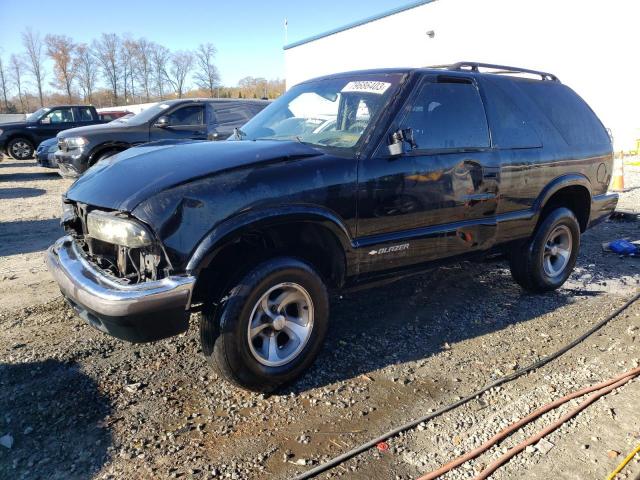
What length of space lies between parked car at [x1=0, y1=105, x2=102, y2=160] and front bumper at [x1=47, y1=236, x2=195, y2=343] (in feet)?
50.4

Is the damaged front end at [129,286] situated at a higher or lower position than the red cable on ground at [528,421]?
higher

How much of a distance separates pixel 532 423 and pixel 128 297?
231 centimetres

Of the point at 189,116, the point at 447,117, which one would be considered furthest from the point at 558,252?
the point at 189,116

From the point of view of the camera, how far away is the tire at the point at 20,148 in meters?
16.3

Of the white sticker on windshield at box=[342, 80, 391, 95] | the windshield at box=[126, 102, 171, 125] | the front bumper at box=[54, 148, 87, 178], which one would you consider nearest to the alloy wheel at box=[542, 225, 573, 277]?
the white sticker on windshield at box=[342, 80, 391, 95]

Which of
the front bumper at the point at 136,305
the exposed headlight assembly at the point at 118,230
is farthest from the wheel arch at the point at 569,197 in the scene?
the exposed headlight assembly at the point at 118,230

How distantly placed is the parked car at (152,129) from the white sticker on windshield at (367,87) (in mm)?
5931

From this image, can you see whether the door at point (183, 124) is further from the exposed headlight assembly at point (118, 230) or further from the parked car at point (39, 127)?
the parked car at point (39, 127)

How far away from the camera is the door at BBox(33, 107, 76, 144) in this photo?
16.2 meters

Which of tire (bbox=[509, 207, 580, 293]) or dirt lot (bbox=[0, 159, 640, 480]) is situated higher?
tire (bbox=[509, 207, 580, 293])

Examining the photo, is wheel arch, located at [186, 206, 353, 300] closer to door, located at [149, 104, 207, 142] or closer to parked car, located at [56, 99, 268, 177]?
parked car, located at [56, 99, 268, 177]

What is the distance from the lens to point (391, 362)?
140 inches

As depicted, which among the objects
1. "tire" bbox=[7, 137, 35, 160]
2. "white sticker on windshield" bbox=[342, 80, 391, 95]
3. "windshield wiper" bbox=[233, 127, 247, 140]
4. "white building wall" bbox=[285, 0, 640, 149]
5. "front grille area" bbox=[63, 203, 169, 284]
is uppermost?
"white building wall" bbox=[285, 0, 640, 149]

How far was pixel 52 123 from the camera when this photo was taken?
641 inches
